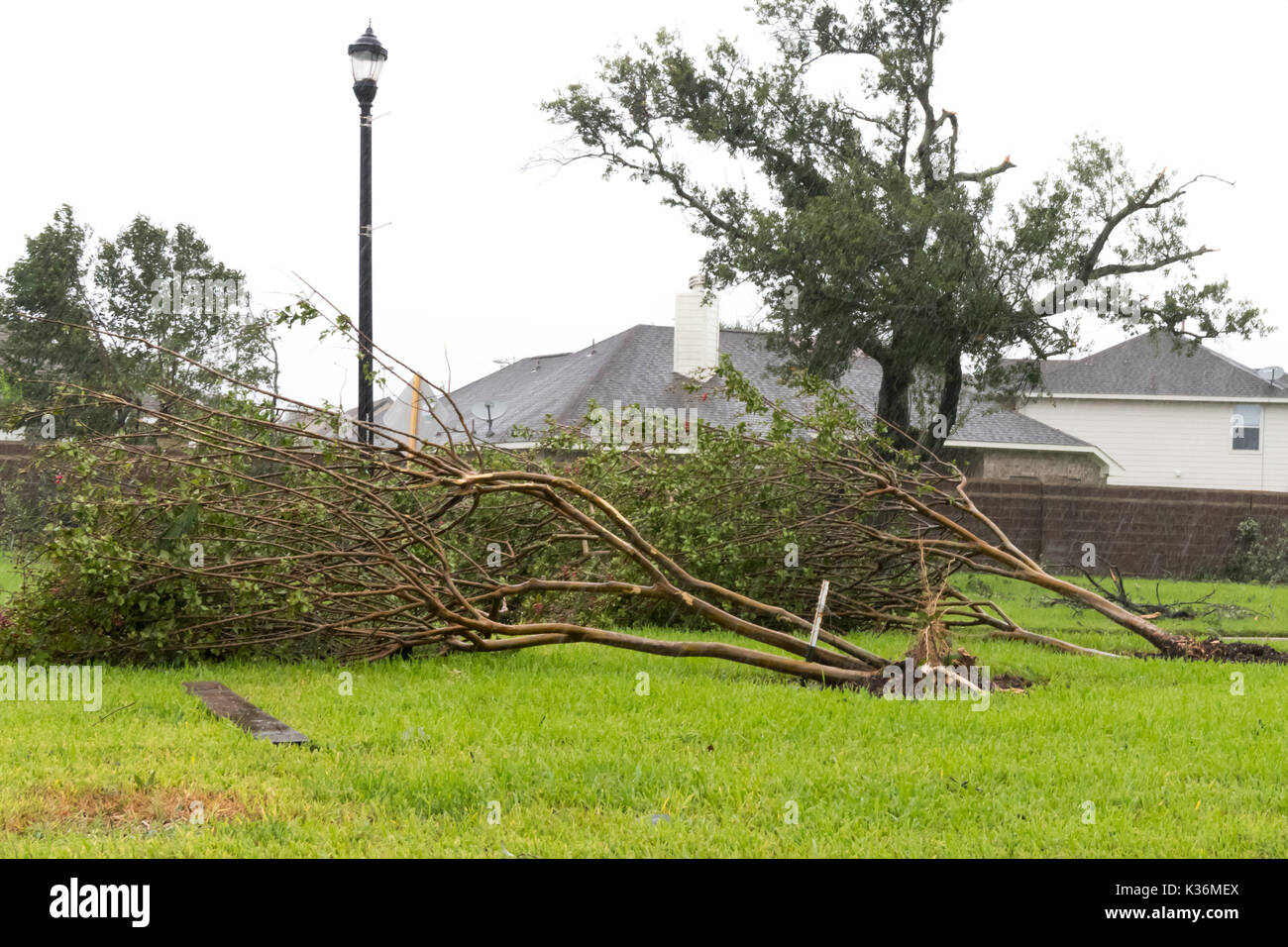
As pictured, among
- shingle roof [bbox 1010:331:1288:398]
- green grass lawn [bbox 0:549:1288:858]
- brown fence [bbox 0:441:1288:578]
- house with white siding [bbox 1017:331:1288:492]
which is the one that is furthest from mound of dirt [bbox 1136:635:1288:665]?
shingle roof [bbox 1010:331:1288:398]

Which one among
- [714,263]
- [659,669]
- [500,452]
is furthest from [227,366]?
[659,669]

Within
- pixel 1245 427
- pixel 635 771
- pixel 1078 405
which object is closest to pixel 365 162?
pixel 635 771

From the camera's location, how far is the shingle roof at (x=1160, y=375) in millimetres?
30812

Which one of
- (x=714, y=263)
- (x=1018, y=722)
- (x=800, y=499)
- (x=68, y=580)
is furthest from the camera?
(x=714, y=263)

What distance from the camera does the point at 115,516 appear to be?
831 cm

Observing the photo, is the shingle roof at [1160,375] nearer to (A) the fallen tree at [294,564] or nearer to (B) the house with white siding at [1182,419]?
(B) the house with white siding at [1182,419]

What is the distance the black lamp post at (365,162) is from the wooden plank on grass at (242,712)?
4273 mm

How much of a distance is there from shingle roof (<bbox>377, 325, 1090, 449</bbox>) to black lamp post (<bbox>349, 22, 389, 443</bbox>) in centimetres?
1048

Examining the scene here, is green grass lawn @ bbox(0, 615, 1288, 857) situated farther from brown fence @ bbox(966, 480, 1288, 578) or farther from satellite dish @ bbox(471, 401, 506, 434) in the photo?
satellite dish @ bbox(471, 401, 506, 434)

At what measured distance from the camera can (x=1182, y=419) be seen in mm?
31172

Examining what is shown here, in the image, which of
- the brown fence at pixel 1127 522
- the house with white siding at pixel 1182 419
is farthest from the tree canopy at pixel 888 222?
the house with white siding at pixel 1182 419

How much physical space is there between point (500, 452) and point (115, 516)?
353 cm
